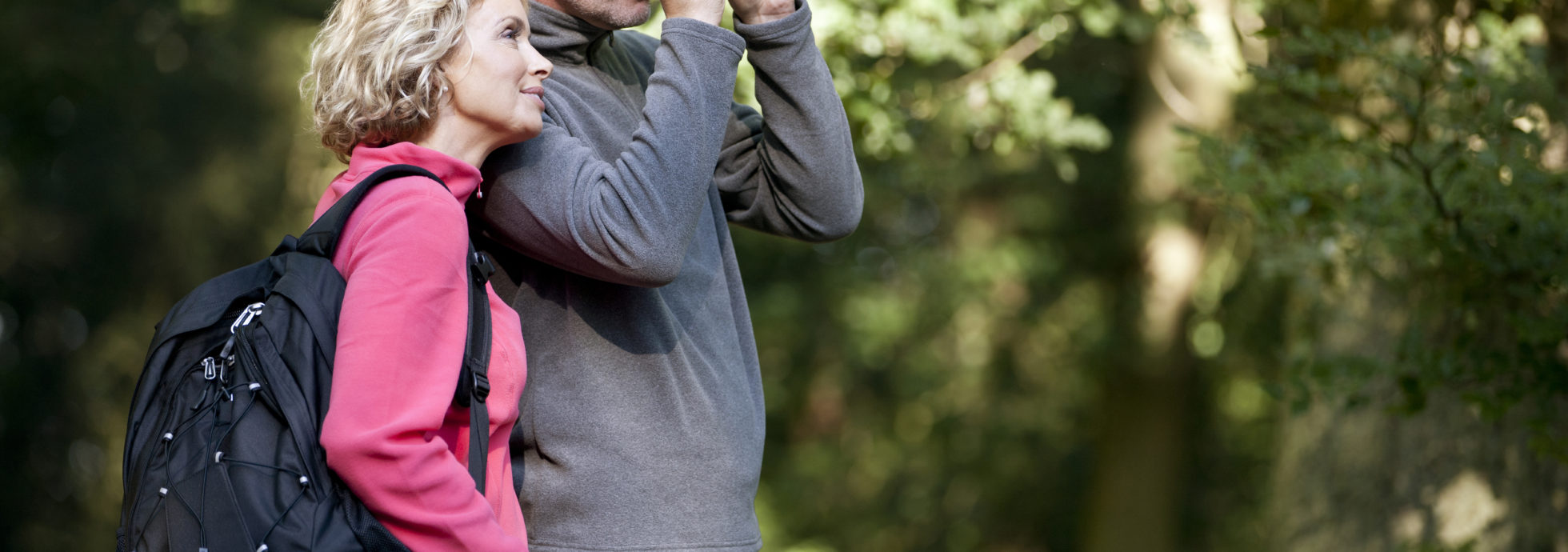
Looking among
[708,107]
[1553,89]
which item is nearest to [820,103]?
[708,107]

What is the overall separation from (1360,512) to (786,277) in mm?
4672

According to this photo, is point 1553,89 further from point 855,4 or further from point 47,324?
point 47,324

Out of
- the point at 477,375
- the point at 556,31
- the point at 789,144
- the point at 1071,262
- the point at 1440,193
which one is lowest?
the point at 1071,262

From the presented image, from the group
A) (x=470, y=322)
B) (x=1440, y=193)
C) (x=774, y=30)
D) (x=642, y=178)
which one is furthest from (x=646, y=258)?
(x=1440, y=193)

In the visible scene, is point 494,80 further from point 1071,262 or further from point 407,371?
point 1071,262

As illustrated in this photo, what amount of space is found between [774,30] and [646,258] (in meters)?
0.44

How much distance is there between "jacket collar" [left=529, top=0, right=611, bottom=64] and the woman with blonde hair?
17 cm

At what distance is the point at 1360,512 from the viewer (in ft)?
16.3

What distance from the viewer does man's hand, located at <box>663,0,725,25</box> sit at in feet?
5.38

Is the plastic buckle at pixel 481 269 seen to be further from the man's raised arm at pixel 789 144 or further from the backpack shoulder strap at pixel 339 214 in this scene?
the man's raised arm at pixel 789 144

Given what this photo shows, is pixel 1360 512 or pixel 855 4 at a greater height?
pixel 855 4

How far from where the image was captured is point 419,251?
136cm

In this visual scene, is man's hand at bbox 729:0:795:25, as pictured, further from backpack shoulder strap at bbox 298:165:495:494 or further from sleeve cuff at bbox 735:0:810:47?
backpack shoulder strap at bbox 298:165:495:494

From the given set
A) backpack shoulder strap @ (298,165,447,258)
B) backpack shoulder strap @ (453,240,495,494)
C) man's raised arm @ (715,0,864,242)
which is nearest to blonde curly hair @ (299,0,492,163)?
backpack shoulder strap @ (298,165,447,258)
